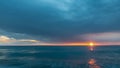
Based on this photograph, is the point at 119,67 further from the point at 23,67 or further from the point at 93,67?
the point at 23,67

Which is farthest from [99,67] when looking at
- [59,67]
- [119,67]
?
[59,67]

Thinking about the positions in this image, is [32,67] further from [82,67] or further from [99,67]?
[99,67]

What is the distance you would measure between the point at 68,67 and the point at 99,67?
27.3 feet

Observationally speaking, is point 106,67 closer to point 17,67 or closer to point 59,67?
point 59,67

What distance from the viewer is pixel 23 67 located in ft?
176

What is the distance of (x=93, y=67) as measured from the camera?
5350 centimetres

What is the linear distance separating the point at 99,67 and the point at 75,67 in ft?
21.5

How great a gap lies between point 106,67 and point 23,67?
2175 centimetres

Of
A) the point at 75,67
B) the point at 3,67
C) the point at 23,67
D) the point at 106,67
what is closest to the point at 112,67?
the point at 106,67

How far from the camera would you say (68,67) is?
53062mm

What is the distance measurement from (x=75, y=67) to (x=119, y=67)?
11.1 m

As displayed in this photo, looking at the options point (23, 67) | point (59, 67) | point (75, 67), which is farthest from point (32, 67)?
point (75, 67)

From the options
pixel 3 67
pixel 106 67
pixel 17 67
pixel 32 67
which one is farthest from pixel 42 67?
pixel 106 67

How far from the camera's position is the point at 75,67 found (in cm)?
5275
